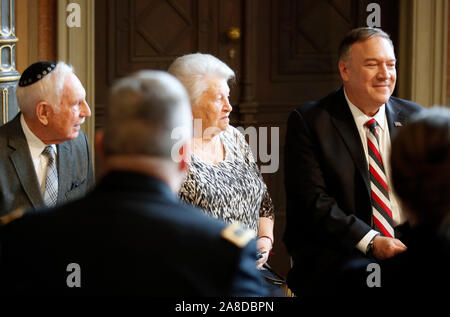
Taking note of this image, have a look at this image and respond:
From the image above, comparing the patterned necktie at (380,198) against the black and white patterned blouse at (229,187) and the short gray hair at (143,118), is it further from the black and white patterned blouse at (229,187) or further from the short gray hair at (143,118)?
the short gray hair at (143,118)

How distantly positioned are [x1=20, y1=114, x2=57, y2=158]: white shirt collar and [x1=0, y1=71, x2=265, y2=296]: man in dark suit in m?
1.29

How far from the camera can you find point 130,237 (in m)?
1.55

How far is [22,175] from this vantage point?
2.83m

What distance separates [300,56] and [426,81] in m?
0.90

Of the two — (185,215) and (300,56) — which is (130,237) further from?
(300,56)

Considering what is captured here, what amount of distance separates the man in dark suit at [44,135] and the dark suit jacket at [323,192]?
832 millimetres

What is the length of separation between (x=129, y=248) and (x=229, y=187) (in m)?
1.70

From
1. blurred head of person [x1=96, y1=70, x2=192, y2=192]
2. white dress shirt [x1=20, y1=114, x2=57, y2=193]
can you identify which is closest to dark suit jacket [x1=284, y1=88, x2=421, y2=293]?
white dress shirt [x1=20, y1=114, x2=57, y2=193]

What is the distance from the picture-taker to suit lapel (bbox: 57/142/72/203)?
295 cm

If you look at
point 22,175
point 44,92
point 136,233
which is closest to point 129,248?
point 136,233

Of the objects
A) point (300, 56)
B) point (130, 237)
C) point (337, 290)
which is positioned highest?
point (300, 56)

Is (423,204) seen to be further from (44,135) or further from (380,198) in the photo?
(44,135)
